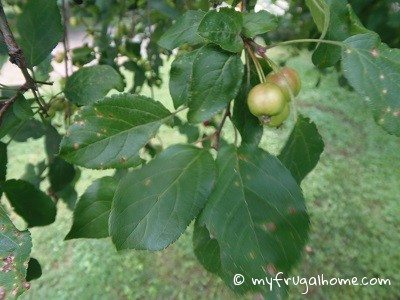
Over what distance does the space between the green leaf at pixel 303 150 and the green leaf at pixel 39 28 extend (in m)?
0.61

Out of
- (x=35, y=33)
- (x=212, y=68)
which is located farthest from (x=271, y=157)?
(x=35, y=33)

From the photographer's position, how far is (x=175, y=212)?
25.4 inches

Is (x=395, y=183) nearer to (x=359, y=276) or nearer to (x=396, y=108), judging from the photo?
(x=359, y=276)

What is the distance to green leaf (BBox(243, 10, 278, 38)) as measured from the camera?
0.70 metres

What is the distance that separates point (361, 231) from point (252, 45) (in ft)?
7.32

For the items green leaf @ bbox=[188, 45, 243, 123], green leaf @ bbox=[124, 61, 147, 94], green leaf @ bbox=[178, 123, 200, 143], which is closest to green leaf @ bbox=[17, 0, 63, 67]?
green leaf @ bbox=[188, 45, 243, 123]

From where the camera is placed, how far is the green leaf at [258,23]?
700 mm

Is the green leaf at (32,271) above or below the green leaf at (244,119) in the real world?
below

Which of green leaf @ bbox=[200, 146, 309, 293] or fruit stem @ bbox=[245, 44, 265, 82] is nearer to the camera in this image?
green leaf @ bbox=[200, 146, 309, 293]

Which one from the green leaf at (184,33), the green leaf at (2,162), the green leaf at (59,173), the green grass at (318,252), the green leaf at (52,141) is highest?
the green leaf at (184,33)

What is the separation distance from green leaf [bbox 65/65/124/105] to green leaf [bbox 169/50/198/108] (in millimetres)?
203

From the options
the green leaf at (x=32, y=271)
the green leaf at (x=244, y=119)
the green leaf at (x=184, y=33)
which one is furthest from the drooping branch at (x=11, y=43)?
the green leaf at (x=32, y=271)

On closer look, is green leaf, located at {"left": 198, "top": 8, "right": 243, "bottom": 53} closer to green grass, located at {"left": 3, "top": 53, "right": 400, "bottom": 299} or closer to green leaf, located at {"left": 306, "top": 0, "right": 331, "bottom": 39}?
green leaf, located at {"left": 306, "top": 0, "right": 331, "bottom": 39}

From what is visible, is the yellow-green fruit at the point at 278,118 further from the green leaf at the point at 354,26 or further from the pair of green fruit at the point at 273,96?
the green leaf at the point at 354,26
